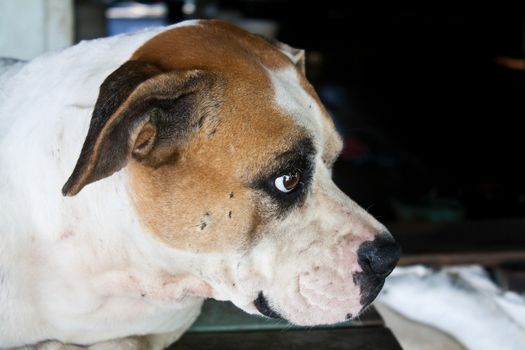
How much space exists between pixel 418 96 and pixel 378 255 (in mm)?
4783

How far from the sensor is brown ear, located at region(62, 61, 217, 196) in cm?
158

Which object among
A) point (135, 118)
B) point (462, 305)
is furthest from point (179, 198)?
point (462, 305)

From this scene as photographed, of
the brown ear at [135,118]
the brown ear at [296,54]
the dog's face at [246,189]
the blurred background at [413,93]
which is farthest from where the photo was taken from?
the blurred background at [413,93]

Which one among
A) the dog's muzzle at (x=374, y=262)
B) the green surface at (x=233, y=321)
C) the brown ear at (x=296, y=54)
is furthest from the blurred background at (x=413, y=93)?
the dog's muzzle at (x=374, y=262)

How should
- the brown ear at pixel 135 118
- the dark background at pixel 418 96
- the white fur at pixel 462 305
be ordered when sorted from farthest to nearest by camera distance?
the dark background at pixel 418 96, the white fur at pixel 462 305, the brown ear at pixel 135 118

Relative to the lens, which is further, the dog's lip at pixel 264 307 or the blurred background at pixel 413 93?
the blurred background at pixel 413 93

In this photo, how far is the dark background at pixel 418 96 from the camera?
15.2ft

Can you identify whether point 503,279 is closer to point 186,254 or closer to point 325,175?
point 325,175

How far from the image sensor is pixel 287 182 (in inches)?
70.9

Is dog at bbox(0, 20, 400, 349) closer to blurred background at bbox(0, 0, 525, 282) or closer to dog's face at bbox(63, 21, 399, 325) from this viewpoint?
dog's face at bbox(63, 21, 399, 325)

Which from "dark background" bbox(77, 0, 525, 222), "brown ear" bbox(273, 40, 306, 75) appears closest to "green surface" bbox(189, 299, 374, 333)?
"brown ear" bbox(273, 40, 306, 75)

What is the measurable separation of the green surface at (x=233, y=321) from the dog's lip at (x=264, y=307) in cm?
47

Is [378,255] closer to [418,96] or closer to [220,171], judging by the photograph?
[220,171]

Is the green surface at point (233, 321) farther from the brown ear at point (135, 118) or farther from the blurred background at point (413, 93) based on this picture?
the blurred background at point (413, 93)
